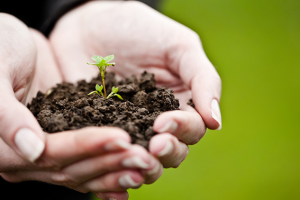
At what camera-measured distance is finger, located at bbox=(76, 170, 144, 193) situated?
4.38 feet

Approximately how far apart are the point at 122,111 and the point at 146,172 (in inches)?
22.5

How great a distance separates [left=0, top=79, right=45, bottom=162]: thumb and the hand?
0.81m

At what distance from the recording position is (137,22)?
2.90 m

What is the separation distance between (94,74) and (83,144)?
1814mm

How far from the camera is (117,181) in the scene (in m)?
1.37

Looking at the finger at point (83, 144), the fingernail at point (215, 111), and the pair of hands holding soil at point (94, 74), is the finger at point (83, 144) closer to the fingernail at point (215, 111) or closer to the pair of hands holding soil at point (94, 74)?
the pair of hands holding soil at point (94, 74)

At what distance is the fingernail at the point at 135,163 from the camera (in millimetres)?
1259

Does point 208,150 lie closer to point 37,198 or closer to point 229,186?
point 229,186

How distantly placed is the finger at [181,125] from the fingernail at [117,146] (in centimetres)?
27

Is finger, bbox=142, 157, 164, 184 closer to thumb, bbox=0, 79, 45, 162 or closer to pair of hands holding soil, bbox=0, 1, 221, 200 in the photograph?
pair of hands holding soil, bbox=0, 1, 221, 200

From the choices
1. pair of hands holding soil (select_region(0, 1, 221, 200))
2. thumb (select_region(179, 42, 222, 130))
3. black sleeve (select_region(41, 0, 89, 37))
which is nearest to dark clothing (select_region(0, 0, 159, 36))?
black sleeve (select_region(41, 0, 89, 37))

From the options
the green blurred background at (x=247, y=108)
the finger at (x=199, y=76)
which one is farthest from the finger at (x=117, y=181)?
the green blurred background at (x=247, y=108)

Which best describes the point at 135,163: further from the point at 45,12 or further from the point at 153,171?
the point at 45,12

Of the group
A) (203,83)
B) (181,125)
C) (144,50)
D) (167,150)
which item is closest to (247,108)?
(144,50)
